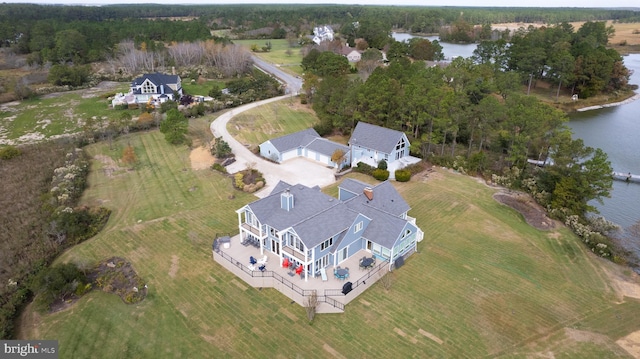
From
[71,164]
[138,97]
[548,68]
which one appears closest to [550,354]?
[71,164]

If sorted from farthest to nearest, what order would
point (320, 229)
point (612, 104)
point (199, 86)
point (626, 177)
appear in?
1. point (199, 86)
2. point (612, 104)
3. point (626, 177)
4. point (320, 229)

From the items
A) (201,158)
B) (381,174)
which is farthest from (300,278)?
(201,158)

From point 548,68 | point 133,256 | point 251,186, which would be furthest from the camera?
point 548,68

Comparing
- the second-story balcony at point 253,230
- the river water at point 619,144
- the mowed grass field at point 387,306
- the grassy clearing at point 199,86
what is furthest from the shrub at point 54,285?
the grassy clearing at point 199,86

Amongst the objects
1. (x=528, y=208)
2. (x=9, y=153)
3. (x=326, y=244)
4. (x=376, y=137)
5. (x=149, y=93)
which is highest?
(x=149, y=93)

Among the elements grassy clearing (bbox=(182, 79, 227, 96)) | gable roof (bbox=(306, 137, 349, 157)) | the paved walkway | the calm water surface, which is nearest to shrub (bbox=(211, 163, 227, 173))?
the paved walkway

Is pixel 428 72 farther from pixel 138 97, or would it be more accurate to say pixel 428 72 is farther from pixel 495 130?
pixel 138 97

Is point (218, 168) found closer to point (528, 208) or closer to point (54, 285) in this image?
point (54, 285)

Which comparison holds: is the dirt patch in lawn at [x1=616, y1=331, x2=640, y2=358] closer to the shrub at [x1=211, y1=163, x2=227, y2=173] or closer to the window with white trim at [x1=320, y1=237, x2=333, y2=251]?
A: the window with white trim at [x1=320, y1=237, x2=333, y2=251]
